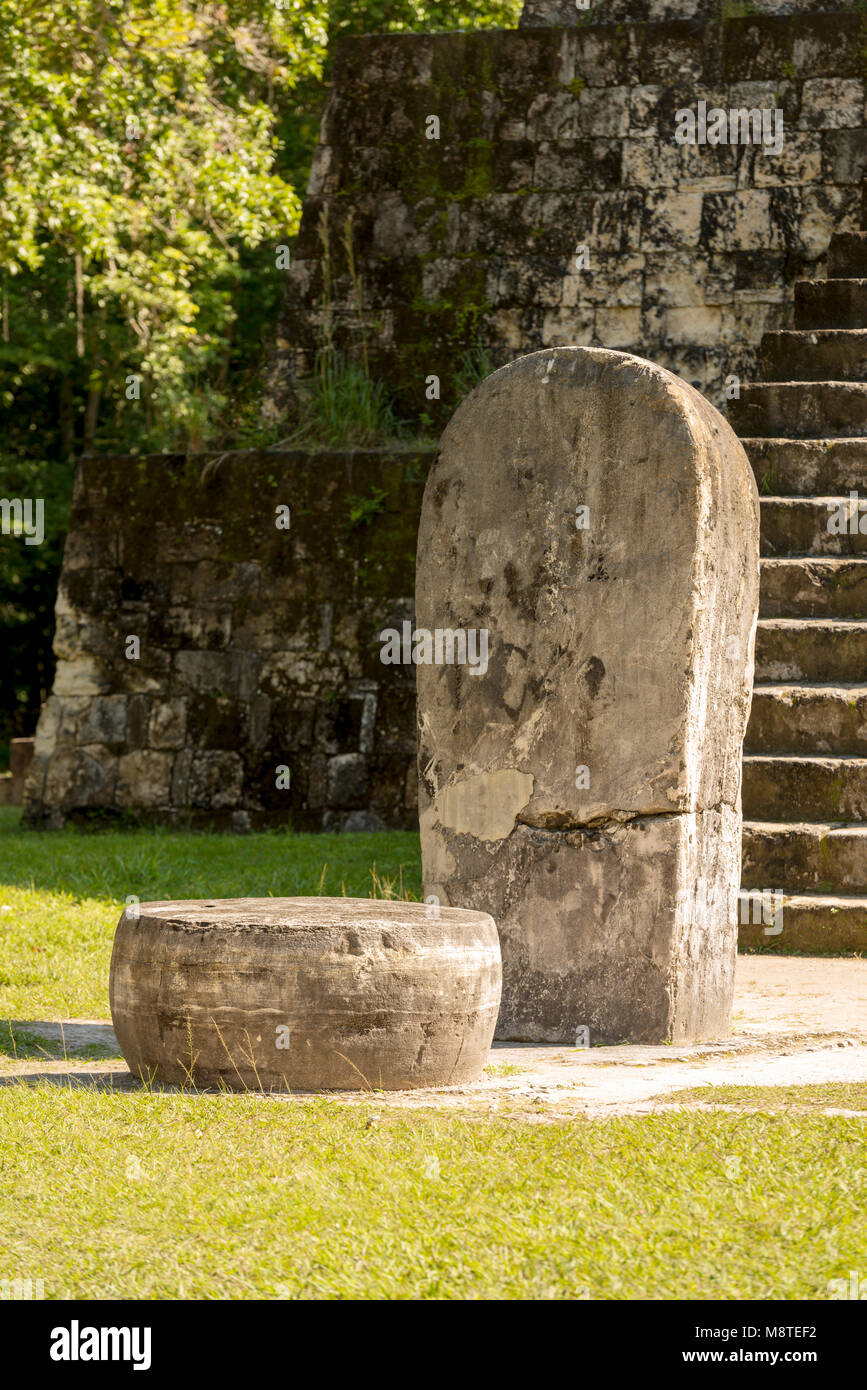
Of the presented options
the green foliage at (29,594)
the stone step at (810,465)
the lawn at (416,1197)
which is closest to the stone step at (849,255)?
the stone step at (810,465)

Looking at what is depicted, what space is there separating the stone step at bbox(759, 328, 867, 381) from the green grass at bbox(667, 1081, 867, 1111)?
20.9 ft

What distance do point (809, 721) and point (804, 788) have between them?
40cm

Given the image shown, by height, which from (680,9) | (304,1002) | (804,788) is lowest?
(304,1002)

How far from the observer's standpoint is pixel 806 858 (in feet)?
25.2

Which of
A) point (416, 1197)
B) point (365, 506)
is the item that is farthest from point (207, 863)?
point (416, 1197)

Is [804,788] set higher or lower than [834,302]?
lower

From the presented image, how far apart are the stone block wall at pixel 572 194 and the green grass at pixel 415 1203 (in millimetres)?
7734

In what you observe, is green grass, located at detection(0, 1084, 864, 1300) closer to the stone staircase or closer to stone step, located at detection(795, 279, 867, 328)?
the stone staircase

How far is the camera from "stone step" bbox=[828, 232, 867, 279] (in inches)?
424

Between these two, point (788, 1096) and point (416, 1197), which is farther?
point (788, 1096)

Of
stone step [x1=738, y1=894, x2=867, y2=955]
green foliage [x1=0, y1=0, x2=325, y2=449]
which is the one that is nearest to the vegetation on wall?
green foliage [x1=0, y1=0, x2=325, y2=449]

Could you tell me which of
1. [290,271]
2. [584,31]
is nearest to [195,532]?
[290,271]

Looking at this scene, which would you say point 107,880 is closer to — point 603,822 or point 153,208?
point 603,822

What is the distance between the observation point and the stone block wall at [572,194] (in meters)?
11.1
